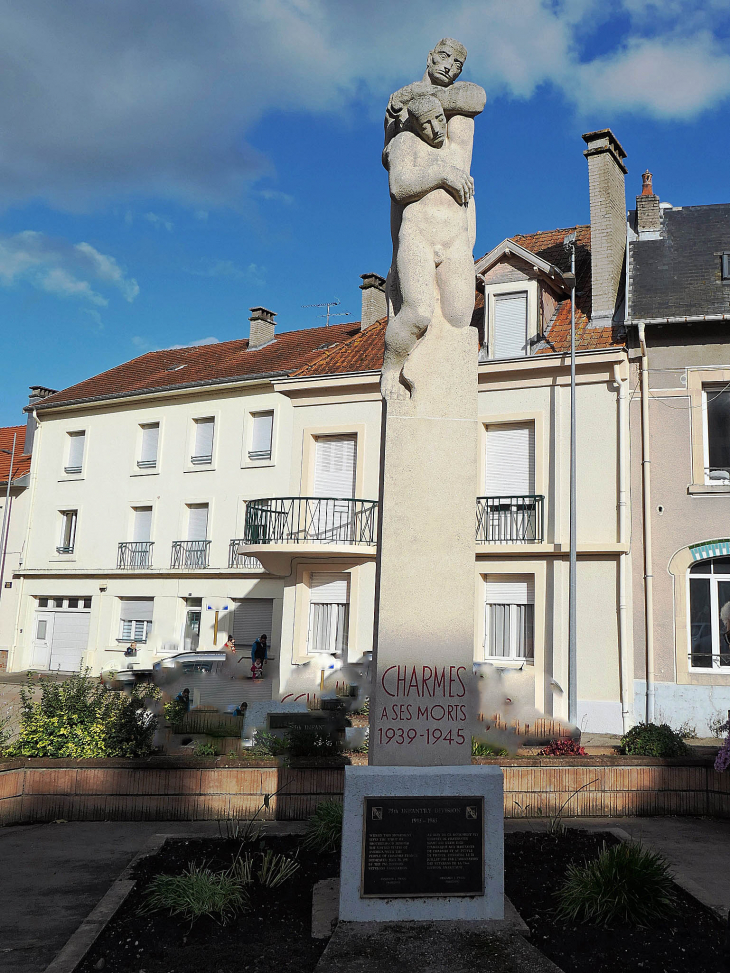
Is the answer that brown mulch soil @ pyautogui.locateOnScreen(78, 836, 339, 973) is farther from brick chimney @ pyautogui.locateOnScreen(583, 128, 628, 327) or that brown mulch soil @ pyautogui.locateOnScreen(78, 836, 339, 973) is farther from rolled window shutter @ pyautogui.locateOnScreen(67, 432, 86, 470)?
rolled window shutter @ pyautogui.locateOnScreen(67, 432, 86, 470)

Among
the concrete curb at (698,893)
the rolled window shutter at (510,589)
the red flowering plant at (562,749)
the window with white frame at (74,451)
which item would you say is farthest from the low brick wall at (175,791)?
the window with white frame at (74,451)

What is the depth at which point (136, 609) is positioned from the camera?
2686 cm

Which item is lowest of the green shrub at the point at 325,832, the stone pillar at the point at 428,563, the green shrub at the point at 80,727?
the green shrub at the point at 325,832

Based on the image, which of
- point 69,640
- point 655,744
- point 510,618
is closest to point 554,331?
point 510,618

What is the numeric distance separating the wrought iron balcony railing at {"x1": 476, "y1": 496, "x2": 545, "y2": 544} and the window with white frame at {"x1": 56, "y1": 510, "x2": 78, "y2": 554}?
17365 millimetres

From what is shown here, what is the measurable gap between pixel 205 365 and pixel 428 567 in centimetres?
2529

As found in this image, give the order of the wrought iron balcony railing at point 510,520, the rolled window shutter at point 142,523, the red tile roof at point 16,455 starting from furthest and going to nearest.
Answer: the red tile roof at point 16,455 < the rolled window shutter at point 142,523 < the wrought iron balcony railing at point 510,520

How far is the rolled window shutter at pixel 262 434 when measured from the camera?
2566 centimetres

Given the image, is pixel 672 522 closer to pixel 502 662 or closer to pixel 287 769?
pixel 502 662

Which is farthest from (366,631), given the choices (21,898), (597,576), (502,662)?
(21,898)

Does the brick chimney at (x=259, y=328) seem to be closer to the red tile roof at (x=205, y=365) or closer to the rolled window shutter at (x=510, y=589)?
the red tile roof at (x=205, y=365)

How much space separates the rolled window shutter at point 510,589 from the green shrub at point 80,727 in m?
9.36

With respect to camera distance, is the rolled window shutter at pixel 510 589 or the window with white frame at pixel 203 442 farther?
the window with white frame at pixel 203 442

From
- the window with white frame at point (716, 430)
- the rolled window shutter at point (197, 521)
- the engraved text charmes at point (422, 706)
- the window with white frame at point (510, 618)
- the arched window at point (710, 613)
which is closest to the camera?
the engraved text charmes at point (422, 706)
